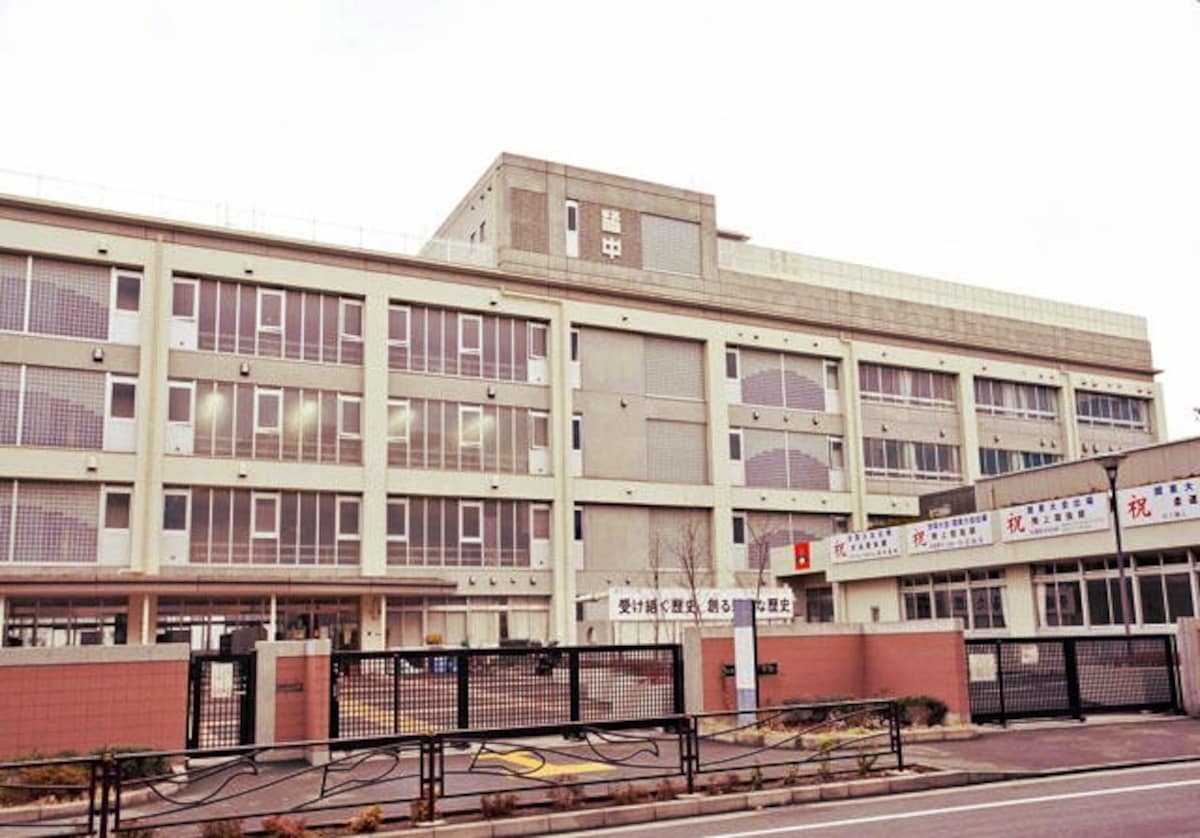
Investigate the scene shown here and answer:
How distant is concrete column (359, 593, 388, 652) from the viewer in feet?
134

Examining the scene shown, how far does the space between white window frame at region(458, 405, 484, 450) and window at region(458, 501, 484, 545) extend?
7.56 ft

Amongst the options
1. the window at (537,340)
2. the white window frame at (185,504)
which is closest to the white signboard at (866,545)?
the window at (537,340)

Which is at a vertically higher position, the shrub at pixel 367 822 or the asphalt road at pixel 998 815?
the shrub at pixel 367 822

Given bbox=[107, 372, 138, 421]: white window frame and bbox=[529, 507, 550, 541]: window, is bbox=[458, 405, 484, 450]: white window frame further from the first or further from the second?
bbox=[107, 372, 138, 421]: white window frame

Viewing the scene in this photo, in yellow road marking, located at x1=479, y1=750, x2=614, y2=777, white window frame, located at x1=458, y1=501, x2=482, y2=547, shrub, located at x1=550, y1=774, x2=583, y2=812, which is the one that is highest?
white window frame, located at x1=458, y1=501, x2=482, y2=547

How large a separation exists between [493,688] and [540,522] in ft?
87.9

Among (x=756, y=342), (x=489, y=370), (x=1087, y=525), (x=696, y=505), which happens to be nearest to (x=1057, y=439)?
(x=756, y=342)

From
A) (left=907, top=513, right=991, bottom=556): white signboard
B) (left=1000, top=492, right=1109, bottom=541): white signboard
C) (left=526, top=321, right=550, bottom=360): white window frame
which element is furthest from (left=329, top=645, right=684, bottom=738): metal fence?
(left=526, top=321, right=550, bottom=360): white window frame

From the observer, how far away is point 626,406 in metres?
48.3

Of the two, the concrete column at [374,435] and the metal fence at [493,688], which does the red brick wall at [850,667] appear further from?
the concrete column at [374,435]

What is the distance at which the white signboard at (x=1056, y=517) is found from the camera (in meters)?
33.2

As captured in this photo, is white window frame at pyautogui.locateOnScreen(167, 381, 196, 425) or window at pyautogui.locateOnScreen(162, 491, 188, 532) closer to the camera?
window at pyautogui.locateOnScreen(162, 491, 188, 532)

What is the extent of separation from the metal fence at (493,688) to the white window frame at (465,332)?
2653 centimetres

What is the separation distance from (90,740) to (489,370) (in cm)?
2998
